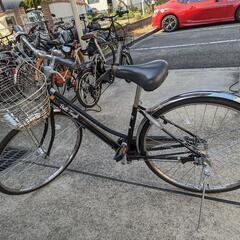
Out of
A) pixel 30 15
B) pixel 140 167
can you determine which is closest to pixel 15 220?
pixel 140 167

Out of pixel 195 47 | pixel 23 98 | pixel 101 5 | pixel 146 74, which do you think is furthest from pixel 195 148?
pixel 101 5

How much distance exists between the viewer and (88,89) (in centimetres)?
404

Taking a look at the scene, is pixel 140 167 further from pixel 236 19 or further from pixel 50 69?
pixel 236 19

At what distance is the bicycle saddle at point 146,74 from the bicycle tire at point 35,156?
75cm

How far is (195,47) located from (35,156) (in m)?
5.01

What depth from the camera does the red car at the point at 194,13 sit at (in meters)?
8.55

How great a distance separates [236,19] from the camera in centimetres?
877

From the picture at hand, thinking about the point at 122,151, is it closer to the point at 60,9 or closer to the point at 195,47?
the point at 195,47

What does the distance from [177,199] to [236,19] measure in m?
8.15

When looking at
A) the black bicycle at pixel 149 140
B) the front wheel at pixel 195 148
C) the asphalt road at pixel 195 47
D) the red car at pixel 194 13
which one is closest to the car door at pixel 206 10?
the red car at pixel 194 13

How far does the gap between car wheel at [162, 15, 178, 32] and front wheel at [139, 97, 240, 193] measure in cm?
703

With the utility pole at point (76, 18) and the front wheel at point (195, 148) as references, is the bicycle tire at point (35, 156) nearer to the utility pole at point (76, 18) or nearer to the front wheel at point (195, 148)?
the front wheel at point (195, 148)

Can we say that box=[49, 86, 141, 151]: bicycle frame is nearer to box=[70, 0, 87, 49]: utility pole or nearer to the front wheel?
the front wheel

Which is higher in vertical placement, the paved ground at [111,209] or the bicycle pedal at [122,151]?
the bicycle pedal at [122,151]
